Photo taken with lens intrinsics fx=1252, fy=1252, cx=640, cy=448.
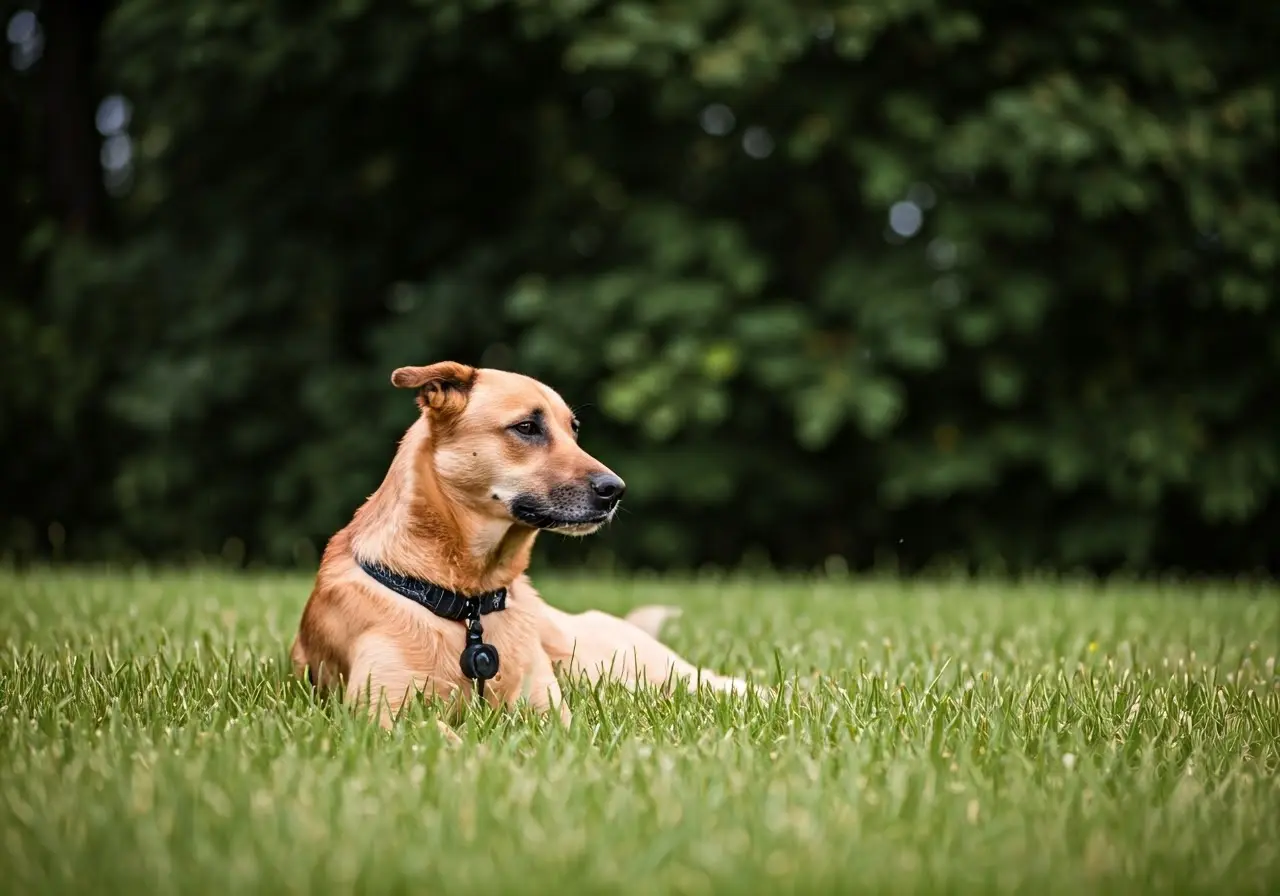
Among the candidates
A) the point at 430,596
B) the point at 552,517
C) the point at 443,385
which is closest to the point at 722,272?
the point at 443,385

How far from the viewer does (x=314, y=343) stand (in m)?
12.9

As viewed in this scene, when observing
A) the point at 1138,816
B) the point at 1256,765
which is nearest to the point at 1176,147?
the point at 1256,765

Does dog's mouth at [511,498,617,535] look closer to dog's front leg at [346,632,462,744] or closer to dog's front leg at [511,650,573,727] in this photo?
dog's front leg at [511,650,573,727]

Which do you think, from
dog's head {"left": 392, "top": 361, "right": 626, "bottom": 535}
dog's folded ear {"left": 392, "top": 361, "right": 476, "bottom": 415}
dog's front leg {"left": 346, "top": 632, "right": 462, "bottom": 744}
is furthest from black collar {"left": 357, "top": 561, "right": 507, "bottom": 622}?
dog's folded ear {"left": 392, "top": 361, "right": 476, "bottom": 415}

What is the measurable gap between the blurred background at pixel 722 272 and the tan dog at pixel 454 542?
21.1 feet

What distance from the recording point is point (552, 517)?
13.6 ft

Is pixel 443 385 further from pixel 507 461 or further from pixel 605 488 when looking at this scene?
pixel 605 488

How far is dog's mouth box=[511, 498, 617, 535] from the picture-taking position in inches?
163

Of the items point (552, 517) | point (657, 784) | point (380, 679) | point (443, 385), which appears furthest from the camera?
point (443, 385)

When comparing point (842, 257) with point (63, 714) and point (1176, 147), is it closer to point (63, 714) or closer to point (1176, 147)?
point (1176, 147)

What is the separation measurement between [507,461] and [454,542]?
1.08 ft

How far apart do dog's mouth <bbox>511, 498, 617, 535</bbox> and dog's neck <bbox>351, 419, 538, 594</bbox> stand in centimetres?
6

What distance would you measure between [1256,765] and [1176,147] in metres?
8.30

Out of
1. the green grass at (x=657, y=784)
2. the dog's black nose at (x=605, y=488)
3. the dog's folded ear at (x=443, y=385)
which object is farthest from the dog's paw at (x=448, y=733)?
the dog's folded ear at (x=443, y=385)
